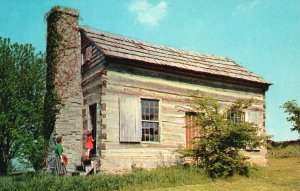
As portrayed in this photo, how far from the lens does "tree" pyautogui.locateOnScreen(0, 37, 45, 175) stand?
24.0 meters

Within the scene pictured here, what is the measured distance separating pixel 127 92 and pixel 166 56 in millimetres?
3595

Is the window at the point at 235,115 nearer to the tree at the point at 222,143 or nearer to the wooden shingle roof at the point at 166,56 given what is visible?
the tree at the point at 222,143

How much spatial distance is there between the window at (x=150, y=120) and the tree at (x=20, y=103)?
1003cm

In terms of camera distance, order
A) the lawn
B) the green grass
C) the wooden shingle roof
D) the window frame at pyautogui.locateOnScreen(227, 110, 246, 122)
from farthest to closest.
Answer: the wooden shingle roof → the window frame at pyautogui.locateOnScreen(227, 110, 246, 122) → the green grass → the lawn

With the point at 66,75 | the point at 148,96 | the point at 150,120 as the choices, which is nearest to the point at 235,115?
the point at 150,120

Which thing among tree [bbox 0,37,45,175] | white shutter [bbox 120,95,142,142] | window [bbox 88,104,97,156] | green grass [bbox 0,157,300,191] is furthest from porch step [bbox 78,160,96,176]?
tree [bbox 0,37,45,175]

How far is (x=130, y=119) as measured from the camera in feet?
49.9

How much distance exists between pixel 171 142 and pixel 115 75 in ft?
13.1

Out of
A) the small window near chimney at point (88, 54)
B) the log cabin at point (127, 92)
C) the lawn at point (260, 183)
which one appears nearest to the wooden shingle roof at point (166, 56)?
the log cabin at point (127, 92)

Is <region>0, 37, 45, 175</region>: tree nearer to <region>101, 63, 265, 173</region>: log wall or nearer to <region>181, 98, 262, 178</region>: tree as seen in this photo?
<region>101, 63, 265, 173</region>: log wall

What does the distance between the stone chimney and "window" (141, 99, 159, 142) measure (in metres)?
3.25

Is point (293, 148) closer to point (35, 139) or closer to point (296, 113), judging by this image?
point (296, 113)

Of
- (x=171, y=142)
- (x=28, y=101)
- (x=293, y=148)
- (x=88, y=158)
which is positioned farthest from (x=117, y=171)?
(x=293, y=148)

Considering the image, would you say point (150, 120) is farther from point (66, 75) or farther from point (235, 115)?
point (66, 75)
